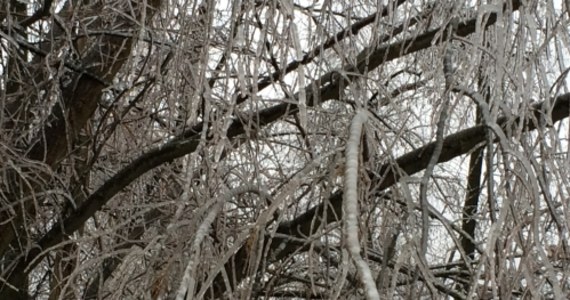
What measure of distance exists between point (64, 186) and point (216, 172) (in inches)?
48.0

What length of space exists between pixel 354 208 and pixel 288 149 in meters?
2.52

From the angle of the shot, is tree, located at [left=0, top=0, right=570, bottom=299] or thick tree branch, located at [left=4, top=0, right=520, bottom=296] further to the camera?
thick tree branch, located at [left=4, top=0, right=520, bottom=296]

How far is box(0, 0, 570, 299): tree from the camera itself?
2039 millimetres

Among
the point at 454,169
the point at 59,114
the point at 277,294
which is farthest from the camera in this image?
the point at 454,169

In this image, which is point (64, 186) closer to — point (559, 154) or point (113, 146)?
point (113, 146)

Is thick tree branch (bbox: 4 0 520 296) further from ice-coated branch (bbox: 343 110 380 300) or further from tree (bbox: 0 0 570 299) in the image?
ice-coated branch (bbox: 343 110 380 300)

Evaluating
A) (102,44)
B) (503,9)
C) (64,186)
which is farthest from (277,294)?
(503,9)

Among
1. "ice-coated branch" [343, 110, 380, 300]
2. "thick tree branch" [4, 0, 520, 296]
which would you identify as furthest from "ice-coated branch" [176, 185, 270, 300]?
"thick tree branch" [4, 0, 520, 296]

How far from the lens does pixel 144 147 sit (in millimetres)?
4293

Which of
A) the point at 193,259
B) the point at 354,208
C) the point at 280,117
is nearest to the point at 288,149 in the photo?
the point at 280,117

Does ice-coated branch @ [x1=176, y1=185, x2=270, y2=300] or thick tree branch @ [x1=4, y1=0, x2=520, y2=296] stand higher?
thick tree branch @ [x1=4, y1=0, x2=520, y2=296]

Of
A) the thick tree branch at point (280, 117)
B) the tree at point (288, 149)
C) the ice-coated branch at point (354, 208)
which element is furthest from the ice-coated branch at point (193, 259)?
the thick tree branch at point (280, 117)

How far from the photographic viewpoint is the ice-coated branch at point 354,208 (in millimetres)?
1385

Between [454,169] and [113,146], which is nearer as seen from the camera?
[113,146]
